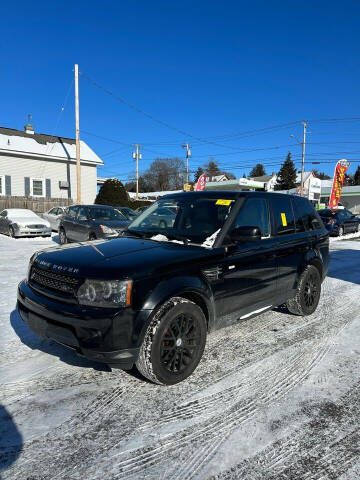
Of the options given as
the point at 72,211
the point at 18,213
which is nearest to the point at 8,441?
the point at 72,211

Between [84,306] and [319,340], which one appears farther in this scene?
[319,340]

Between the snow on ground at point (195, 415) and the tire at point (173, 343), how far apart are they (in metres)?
0.16

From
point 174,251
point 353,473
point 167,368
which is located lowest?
point 353,473

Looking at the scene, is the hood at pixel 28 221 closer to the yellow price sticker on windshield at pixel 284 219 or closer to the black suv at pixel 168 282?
the black suv at pixel 168 282

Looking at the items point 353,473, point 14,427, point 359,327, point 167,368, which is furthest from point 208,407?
point 359,327

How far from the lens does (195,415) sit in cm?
253

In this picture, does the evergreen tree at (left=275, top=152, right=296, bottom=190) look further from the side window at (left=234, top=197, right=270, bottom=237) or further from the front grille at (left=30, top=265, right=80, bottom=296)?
the front grille at (left=30, top=265, right=80, bottom=296)

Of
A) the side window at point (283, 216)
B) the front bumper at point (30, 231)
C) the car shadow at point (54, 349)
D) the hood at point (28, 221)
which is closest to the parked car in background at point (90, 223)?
the front bumper at point (30, 231)

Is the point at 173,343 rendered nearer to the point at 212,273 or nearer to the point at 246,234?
the point at 212,273

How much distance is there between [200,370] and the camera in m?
3.21

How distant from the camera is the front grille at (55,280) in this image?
8.95 feet

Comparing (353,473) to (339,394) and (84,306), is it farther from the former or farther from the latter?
→ (84,306)

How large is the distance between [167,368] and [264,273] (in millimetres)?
1685

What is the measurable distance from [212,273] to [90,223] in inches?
303
